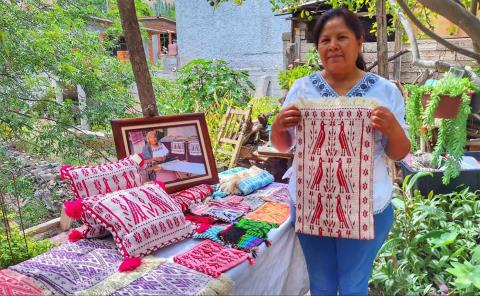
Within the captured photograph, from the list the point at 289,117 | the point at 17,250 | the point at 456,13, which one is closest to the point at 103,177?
the point at 289,117

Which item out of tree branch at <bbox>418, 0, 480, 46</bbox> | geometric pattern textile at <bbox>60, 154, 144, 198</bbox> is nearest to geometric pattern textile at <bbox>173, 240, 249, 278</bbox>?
geometric pattern textile at <bbox>60, 154, 144, 198</bbox>

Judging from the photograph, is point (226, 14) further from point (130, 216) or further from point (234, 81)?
point (130, 216)

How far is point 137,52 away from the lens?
253 cm

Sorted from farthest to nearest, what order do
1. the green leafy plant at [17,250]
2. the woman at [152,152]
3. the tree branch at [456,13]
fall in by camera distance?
the green leafy plant at [17,250]
the woman at [152,152]
the tree branch at [456,13]

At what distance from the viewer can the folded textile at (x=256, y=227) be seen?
6.17ft

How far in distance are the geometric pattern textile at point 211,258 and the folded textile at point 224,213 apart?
261 millimetres

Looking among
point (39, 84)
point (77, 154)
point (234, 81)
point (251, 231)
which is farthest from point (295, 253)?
point (234, 81)

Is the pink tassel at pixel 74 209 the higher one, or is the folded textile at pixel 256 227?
the pink tassel at pixel 74 209

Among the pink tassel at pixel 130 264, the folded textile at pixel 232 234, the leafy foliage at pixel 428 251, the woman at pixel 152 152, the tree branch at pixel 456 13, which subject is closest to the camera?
the tree branch at pixel 456 13

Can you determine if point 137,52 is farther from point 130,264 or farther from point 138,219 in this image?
point 130,264

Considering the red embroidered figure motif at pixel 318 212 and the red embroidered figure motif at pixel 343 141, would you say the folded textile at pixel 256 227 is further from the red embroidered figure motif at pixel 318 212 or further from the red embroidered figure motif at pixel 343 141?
the red embroidered figure motif at pixel 343 141

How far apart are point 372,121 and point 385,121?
0.04 metres

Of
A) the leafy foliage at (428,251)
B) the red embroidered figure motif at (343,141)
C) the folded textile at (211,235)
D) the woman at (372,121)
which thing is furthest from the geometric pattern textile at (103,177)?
the leafy foliage at (428,251)

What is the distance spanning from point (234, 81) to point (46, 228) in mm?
4440
